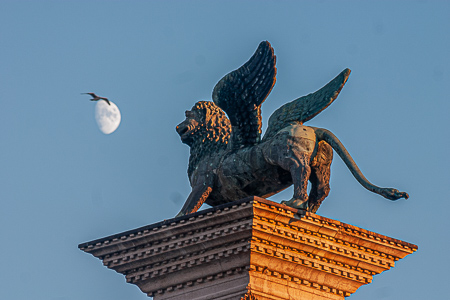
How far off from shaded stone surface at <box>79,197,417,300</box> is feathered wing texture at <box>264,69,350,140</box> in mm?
2796

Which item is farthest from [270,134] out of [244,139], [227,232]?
[227,232]

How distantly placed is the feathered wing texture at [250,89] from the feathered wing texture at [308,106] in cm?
42

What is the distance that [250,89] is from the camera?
117 feet

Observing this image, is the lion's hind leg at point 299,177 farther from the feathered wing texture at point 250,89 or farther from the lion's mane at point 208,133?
the lion's mane at point 208,133

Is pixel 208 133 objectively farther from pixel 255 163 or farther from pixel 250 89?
pixel 255 163

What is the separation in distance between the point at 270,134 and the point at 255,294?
4.03 metres

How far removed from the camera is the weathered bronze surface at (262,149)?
34.6 m

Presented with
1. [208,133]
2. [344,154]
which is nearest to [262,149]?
[344,154]

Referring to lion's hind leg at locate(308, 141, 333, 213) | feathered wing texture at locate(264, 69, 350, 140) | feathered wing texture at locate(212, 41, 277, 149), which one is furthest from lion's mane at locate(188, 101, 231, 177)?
lion's hind leg at locate(308, 141, 333, 213)

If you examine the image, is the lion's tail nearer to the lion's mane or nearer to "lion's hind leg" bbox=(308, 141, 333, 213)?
"lion's hind leg" bbox=(308, 141, 333, 213)

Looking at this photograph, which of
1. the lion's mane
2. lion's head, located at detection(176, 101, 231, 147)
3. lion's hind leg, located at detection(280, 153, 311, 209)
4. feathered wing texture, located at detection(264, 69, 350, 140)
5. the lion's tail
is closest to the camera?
lion's hind leg, located at detection(280, 153, 311, 209)

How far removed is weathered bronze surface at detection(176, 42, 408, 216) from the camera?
3459cm

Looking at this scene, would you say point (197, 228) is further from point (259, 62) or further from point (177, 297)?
point (259, 62)

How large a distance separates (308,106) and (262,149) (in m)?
1.49
